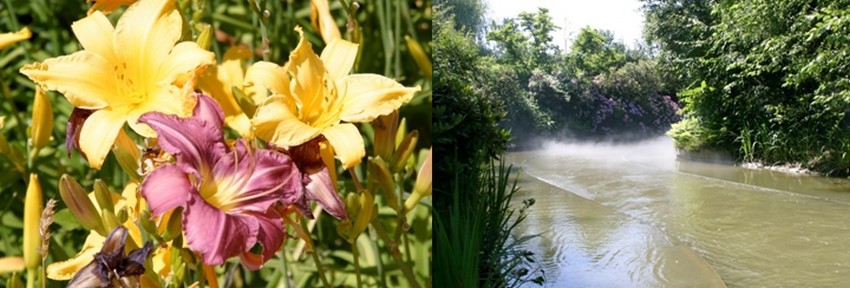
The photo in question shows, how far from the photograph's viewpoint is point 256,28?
1.15 m

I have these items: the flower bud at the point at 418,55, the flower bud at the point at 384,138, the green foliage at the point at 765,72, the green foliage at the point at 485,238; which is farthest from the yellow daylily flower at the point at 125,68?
the green foliage at the point at 765,72

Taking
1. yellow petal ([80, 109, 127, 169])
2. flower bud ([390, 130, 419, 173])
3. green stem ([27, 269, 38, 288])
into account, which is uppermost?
yellow petal ([80, 109, 127, 169])

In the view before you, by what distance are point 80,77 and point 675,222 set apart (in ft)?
5.30

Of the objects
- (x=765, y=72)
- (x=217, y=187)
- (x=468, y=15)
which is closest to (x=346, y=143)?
(x=217, y=187)

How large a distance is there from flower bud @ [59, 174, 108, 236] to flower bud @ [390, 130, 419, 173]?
0.29 metres

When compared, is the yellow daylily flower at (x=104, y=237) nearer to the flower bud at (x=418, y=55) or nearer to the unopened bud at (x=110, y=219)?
the unopened bud at (x=110, y=219)

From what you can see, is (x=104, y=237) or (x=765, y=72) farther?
(x=765, y=72)

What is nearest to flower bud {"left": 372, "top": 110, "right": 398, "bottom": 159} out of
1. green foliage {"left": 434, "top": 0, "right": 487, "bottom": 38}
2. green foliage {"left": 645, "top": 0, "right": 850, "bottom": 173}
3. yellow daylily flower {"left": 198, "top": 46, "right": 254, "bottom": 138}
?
yellow daylily flower {"left": 198, "top": 46, "right": 254, "bottom": 138}

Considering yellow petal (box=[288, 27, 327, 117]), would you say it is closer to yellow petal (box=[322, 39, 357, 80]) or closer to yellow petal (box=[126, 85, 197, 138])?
yellow petal (box=[322, 39, 357, 80])

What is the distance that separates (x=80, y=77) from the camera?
0.79 m

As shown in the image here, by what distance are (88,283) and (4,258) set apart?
1.70 ft

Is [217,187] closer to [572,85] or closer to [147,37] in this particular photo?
[147,37]

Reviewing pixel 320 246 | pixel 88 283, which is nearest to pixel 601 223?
pixel 320 246

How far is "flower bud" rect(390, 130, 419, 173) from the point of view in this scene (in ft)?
2.72
